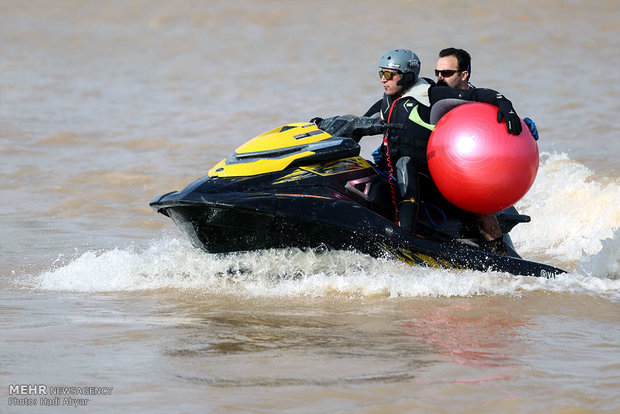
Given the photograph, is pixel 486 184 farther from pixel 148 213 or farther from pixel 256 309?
pixel 148 213

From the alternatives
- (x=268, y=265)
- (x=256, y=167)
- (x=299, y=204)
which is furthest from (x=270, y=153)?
(x=268, y=265)

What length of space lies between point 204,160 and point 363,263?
722cm

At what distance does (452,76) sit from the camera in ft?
20.5

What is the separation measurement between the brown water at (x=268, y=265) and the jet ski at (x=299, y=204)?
5.4 inches

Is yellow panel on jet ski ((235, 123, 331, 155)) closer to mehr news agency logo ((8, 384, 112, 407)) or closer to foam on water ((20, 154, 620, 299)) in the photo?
foam on water ((20, 154, 620, 299))

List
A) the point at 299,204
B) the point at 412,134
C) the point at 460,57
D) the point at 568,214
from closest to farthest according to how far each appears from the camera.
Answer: the point at 299,204 → the point at 412,134 → the point at 460,57 → the point at 568,214

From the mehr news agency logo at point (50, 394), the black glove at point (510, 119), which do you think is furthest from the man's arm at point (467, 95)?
the mehr news agency logo at point (50, 394)

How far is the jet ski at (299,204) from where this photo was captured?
5535 millimetres

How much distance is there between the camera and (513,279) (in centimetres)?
617

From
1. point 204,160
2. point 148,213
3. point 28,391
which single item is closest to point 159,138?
point 204,160

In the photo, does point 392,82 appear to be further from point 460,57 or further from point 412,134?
point 460,57

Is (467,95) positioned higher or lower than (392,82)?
lower

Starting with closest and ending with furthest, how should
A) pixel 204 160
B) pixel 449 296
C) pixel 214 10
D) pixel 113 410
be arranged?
1. pixel 113 410
2. pixel 449 296
3. pixel 204 160
4. pixel 214 10

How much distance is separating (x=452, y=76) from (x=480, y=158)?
806mm
